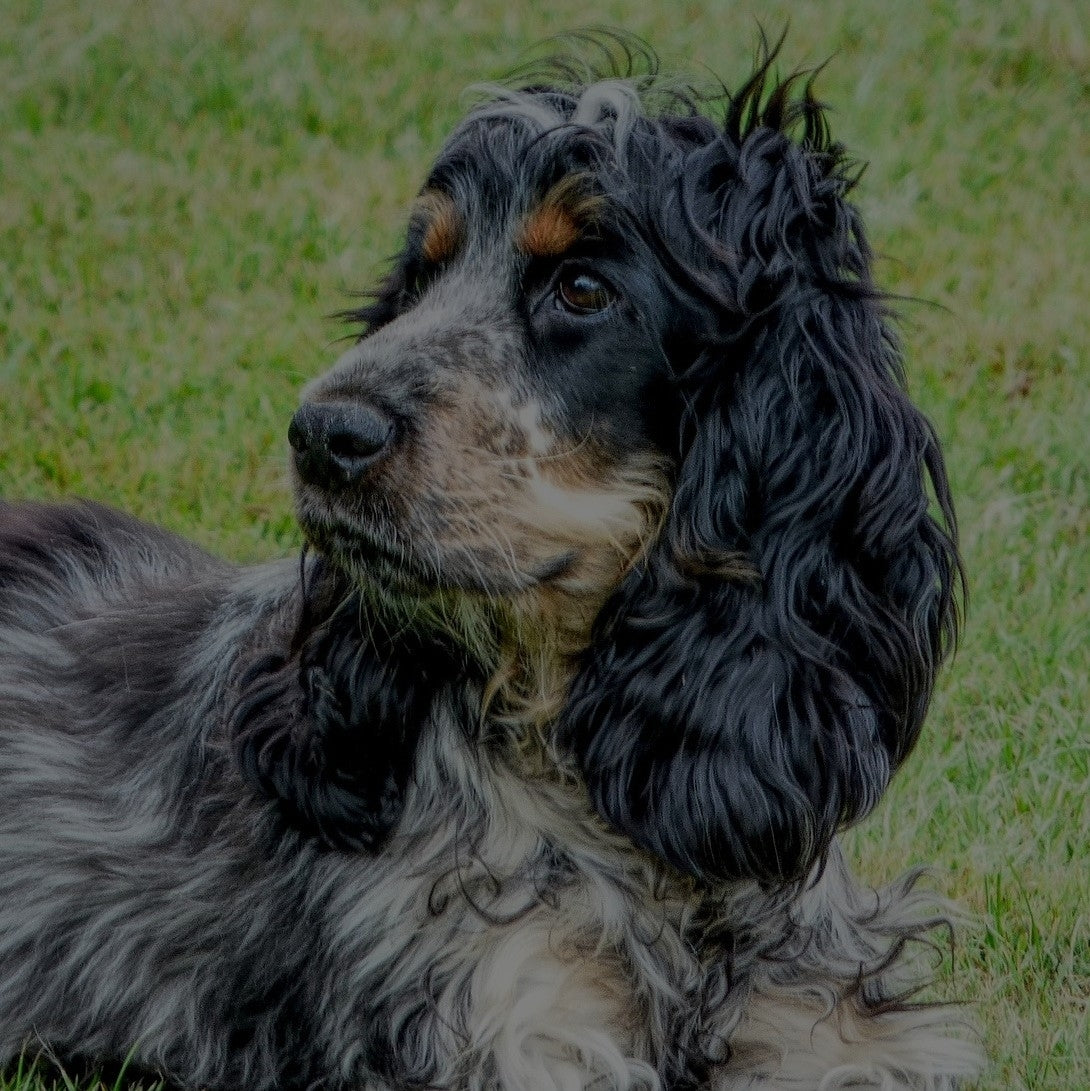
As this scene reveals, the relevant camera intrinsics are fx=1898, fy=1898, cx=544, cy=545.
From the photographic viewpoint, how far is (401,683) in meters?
3.48

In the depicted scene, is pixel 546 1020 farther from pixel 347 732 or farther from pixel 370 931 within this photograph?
pixel 347 732

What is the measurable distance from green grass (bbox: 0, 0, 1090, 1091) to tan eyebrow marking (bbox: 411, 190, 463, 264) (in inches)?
51.9

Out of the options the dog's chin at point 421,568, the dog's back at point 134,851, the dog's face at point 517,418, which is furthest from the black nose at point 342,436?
the dog's back at point 134,851

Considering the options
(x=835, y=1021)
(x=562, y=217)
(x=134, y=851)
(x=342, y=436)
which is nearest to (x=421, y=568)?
(x=342, y=436)

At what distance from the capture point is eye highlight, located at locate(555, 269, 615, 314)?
324cm

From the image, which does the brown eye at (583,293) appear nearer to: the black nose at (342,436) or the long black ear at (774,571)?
the long black ear at (774,571)

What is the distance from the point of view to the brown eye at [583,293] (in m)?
3.24

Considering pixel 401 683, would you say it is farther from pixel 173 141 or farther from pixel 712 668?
pixel 173 141

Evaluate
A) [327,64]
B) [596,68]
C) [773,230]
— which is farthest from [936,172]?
[773,230]

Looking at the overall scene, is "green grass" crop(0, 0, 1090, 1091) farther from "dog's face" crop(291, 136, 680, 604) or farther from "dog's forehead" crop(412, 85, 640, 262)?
"dog's face" crop(291, 136, 680, 604)

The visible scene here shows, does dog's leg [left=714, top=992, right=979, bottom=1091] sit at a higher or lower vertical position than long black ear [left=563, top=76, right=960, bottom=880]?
lower

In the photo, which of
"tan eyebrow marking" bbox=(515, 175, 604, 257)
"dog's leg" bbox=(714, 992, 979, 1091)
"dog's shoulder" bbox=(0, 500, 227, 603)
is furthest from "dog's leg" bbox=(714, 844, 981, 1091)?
"dog's shoulder" bbox=(0, 500, 227, 603)

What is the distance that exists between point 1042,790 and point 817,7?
21.7 ft

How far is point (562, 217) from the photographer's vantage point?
327 centimetres
